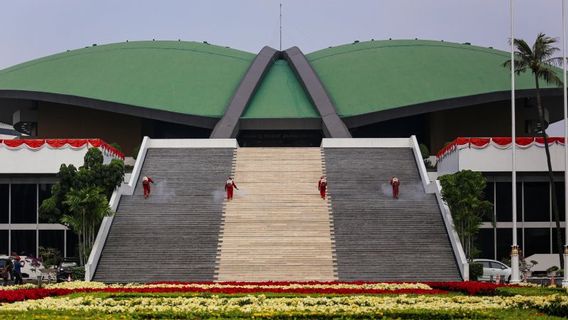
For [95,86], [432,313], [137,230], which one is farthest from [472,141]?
[432,313]

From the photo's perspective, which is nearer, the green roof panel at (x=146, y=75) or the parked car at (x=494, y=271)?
the parked car at (x=494, y=271)

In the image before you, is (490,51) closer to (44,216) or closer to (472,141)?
(472,141)

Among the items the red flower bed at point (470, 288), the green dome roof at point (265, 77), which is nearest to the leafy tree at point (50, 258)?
the red flower bed at point (470, 288)

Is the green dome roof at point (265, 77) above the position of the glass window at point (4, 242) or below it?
above

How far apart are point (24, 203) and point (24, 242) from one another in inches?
62.9

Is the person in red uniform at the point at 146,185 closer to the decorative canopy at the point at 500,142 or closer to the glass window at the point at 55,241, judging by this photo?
the glass window at the point at 55,241

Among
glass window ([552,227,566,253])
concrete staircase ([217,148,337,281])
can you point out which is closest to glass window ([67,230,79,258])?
concrete staircase ([217,148,337,281])

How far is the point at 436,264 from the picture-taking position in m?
34.6

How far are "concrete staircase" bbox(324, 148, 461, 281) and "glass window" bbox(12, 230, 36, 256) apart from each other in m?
12.3

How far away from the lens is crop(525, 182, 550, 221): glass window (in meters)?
43.7

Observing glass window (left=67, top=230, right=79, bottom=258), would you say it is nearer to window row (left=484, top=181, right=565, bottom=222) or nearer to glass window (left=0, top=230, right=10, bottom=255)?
glass window (left=0, top=230, right=10, bottom=255)

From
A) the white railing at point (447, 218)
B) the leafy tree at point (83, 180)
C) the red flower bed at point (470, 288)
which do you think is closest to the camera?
the red flower bed at point (470, 288)

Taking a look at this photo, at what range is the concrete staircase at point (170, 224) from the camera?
3419 centimetres

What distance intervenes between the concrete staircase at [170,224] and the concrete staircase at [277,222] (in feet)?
2.01
